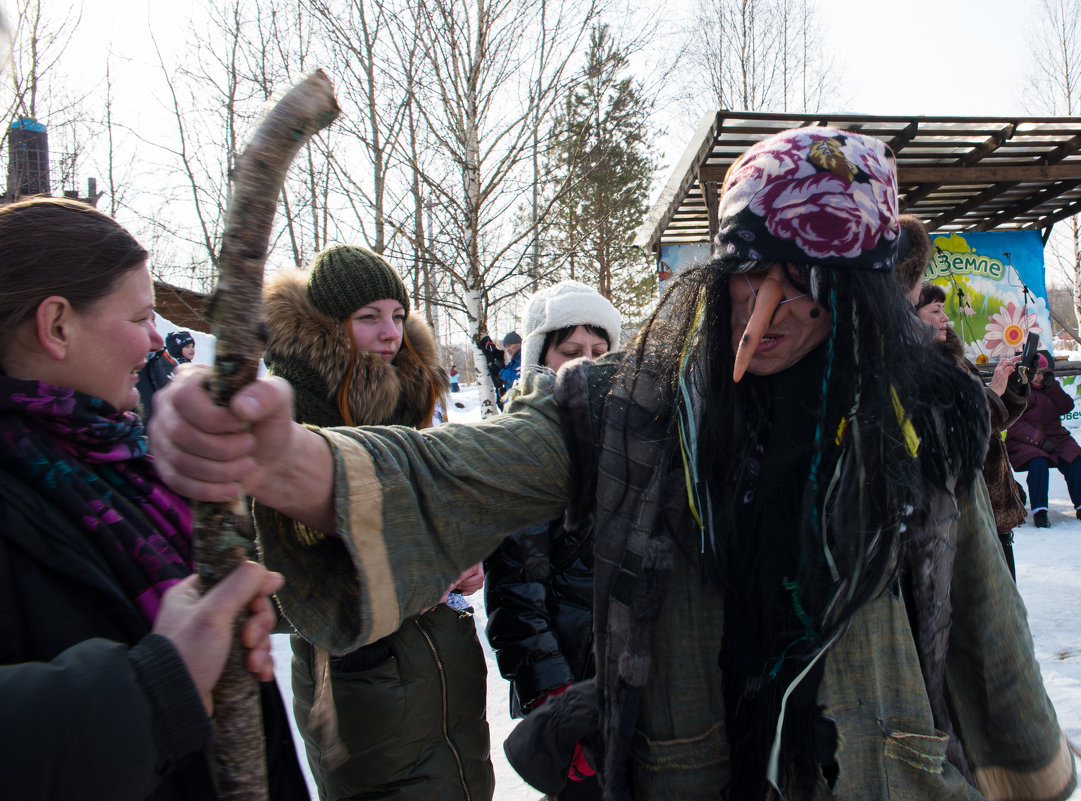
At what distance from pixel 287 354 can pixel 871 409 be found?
5.41 ft

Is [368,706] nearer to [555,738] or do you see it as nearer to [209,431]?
[555,738]

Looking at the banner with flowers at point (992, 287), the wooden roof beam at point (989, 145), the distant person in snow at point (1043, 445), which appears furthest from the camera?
the banner with flowers at point (992, 287)

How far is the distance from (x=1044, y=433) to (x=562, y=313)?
5.95 metres

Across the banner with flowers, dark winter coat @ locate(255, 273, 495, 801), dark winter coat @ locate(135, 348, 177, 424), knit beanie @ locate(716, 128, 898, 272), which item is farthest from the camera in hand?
the banner with flowers

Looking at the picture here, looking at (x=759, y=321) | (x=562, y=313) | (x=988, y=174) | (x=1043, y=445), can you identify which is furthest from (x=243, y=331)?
(x=988, y=174)

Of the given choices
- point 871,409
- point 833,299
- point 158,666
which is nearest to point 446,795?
point 158,666

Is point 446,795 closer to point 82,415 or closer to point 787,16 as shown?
point 82,415

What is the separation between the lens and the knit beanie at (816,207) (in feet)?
3.66

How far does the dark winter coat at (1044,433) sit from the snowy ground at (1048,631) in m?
0.63

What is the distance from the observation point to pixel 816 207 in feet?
3.65

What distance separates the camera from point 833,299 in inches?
45.0

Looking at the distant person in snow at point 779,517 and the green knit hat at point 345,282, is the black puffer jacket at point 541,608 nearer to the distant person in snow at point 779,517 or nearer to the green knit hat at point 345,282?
the distant person in snow at point 779,517

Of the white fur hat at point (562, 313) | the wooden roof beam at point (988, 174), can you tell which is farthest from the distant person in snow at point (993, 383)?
the wooden roof beam at point (988, 174)

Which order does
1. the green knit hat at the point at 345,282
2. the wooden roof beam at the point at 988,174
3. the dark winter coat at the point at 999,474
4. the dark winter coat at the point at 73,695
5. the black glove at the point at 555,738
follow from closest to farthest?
the dark winter coat at the point at 73,695 → the black glove at the point at 555,738 → the green knit hat at the point at 345,282 → the dark winter coat at the point at 999,474 → the wooden roof beam at the point at 988,174
